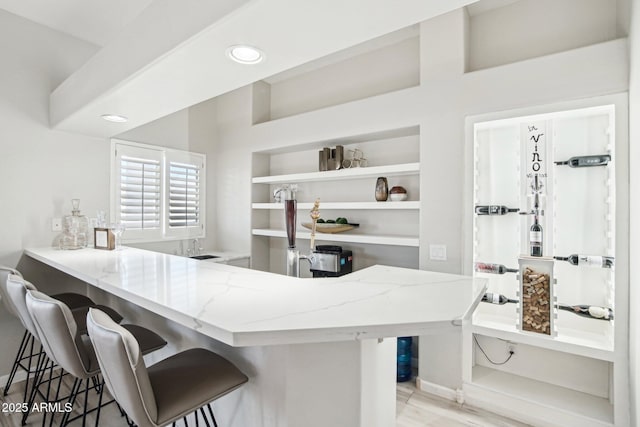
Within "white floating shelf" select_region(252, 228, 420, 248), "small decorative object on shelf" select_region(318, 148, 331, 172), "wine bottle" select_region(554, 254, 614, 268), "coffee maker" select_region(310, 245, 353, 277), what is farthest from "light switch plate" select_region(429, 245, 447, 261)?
"small decorative object on shelf" select_region(318, 148, 331, 172)

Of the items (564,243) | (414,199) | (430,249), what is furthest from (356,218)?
(564,243)

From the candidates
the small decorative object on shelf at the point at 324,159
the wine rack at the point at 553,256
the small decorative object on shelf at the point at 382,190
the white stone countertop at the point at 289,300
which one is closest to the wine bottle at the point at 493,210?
the wine rack at the point at 553,256

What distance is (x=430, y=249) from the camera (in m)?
2.54

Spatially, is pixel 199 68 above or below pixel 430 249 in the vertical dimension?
above

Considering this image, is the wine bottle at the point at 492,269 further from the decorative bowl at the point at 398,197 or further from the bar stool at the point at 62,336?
the bar stool at the point at 62,336

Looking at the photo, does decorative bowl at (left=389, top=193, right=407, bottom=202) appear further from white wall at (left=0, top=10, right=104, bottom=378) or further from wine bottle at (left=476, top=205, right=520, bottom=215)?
white wall at (left=0, top=10, right=104, bottom=378)

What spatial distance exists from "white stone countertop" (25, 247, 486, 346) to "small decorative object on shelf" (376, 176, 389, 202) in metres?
1.23

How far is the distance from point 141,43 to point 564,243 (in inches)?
110

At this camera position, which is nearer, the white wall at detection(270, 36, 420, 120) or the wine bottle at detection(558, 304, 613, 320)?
the wine bottle at detection(558, 304, 613, 320)

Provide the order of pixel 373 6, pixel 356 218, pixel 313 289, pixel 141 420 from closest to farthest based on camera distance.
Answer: pixel 141 420, pixel 373 6, pixel 313 289, pixel 356 218

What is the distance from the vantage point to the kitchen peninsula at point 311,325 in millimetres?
957

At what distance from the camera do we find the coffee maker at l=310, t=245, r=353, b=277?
3037 millimetres

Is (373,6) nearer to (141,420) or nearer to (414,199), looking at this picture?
(141,420)

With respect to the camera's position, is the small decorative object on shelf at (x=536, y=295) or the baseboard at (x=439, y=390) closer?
the small decorative object on shelf at (x=536, y=295)
